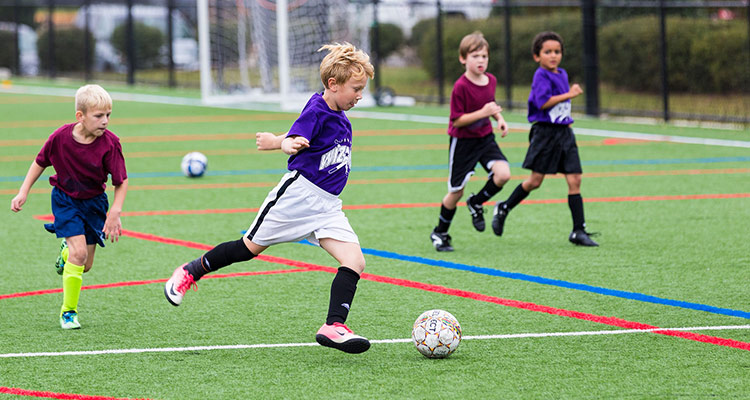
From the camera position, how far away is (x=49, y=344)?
18.6ft

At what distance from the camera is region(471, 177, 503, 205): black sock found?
8547 millimetres

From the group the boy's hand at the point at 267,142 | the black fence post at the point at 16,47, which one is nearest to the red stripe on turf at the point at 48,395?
the boy's hand at the point at 267,142

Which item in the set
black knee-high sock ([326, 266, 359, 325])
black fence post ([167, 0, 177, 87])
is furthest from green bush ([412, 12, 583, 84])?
black knee-high sock ([326, 266, 359, 325])

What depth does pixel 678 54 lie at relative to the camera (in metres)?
18.7

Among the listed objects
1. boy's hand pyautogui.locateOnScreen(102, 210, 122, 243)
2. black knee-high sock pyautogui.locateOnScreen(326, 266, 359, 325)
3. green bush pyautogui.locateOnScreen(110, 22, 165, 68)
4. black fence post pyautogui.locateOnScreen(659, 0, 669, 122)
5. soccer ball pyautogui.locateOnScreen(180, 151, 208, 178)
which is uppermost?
green bush pyautogui.locateOnScreen(110, 22, 165, 68)

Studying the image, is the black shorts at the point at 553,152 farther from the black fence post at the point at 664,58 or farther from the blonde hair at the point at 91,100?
the black fence post at the point at 664,58

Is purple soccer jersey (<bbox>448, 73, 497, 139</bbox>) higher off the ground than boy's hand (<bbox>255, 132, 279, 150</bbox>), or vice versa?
purple soccer jersey (<bbox>448, 73, 497, 139</bbox>)

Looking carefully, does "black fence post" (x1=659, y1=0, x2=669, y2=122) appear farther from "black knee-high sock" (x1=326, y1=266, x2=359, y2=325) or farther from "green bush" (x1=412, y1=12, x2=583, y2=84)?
"black knee-high sock" (x1=326, y1=266, x2=359, y2=325)

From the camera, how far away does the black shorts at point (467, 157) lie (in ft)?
27.5

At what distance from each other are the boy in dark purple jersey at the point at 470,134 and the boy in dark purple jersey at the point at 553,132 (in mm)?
326

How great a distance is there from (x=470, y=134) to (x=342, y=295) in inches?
127

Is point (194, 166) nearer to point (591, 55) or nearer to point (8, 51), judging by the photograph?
point (591, 55)

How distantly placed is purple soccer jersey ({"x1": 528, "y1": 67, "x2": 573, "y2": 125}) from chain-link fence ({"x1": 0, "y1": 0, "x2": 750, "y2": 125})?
398 inches

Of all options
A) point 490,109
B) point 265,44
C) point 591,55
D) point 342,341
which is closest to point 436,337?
point 342,341
